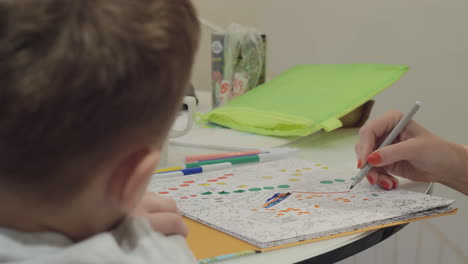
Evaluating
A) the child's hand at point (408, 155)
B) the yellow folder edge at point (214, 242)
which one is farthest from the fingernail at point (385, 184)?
the yellow folder edge at point (214, 242)

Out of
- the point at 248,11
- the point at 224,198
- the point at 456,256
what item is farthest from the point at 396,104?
the point at 224,198

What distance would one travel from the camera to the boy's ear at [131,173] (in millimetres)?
353

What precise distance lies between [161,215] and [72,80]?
0.70 ft

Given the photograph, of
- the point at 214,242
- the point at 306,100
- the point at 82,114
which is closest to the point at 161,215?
the point at 214,242

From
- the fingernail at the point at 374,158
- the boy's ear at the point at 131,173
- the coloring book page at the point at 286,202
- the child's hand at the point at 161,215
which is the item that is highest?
the boy's ear at the point at 131,173

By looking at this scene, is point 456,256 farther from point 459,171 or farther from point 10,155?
point 10,155

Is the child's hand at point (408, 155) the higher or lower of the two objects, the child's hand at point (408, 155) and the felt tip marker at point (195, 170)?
the higher

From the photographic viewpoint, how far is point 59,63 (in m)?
0.30

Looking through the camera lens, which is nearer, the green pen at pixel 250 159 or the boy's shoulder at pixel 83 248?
the boy's shoulder at pixel 83 248

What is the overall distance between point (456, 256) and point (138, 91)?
1.38m

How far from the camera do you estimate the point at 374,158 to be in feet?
2.45

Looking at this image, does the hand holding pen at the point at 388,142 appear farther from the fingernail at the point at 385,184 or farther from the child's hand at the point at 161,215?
the child's hand at the point at 161,215

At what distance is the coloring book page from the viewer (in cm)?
57

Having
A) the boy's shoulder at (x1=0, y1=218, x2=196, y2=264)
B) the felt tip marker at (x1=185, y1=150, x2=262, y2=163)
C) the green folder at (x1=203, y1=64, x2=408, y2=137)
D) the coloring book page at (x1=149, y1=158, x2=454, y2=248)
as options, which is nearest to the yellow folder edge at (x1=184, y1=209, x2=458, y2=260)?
the coloring book page at (x1=149, y1=158, x2=454, y2=248)
